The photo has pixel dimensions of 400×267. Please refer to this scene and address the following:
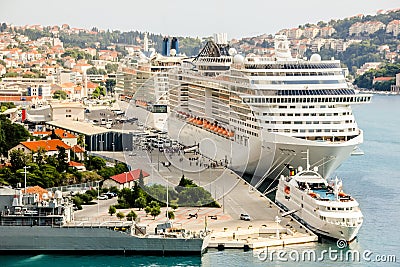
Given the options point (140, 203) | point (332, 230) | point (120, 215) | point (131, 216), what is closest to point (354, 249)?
point (332, 230)

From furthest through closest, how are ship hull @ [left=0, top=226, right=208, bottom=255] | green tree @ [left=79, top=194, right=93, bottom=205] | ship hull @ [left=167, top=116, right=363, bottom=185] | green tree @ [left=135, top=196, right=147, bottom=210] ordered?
1. ship hull @ [left=167, top=116, right=363, bottom=185]
2. green tree @ [left=79, top=194, right=93, bottom=205]
3. green tree @ [left=135, top=196, right=147, bottom=210]
4. ship hull @ [left=0, top=226, right=208, bottom=255]

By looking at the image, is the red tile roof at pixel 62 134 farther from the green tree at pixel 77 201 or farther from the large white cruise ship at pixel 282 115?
the green tree at pixel 77 201

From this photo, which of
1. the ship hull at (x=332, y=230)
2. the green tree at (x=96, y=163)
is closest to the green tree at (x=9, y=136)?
the green tree at (x=96, y=163)

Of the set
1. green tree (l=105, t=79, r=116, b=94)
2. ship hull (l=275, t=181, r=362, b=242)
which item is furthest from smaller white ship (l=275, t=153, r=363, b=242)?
green tree (l=105, t=79, r=116, b=94)

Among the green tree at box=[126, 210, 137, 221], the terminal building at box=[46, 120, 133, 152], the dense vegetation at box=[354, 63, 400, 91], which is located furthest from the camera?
the dense vegetation at box=[354, 63, 400, 91]

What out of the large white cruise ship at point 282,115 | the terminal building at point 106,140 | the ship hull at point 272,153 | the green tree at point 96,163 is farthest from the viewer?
the terminal building at point 106,140

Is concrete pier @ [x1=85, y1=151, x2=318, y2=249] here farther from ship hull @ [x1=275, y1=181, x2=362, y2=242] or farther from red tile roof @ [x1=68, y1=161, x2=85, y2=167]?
red tile roof @ [x1=68, y1=161, x2=85, y2=167]
